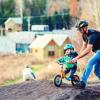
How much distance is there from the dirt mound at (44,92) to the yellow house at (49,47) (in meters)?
34.8

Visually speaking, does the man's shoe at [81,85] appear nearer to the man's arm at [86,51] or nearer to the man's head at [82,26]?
the man's arm at [86,51]

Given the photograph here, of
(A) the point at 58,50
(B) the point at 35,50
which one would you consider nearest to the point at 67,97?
(A) the point at 58,50

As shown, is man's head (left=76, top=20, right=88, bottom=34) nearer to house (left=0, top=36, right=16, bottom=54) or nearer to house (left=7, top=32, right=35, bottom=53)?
house (left=0, top=36, right=16, bottom=54)

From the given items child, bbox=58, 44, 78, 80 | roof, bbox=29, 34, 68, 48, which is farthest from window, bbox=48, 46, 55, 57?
child, bbox=58, 44, 78, 80

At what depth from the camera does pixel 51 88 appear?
11008 millimetres

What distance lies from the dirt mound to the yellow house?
3480 centimetres

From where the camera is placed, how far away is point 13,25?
220ft

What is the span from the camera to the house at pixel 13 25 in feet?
213

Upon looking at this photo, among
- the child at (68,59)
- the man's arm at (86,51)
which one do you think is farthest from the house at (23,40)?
the man's arm at (86,51)

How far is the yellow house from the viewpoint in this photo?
47719mm

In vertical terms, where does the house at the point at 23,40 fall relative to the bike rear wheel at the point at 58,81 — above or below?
→ above

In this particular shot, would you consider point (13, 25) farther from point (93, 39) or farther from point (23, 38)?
point (93, 39)

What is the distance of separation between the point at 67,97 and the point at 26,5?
221 ft

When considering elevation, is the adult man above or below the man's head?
below
